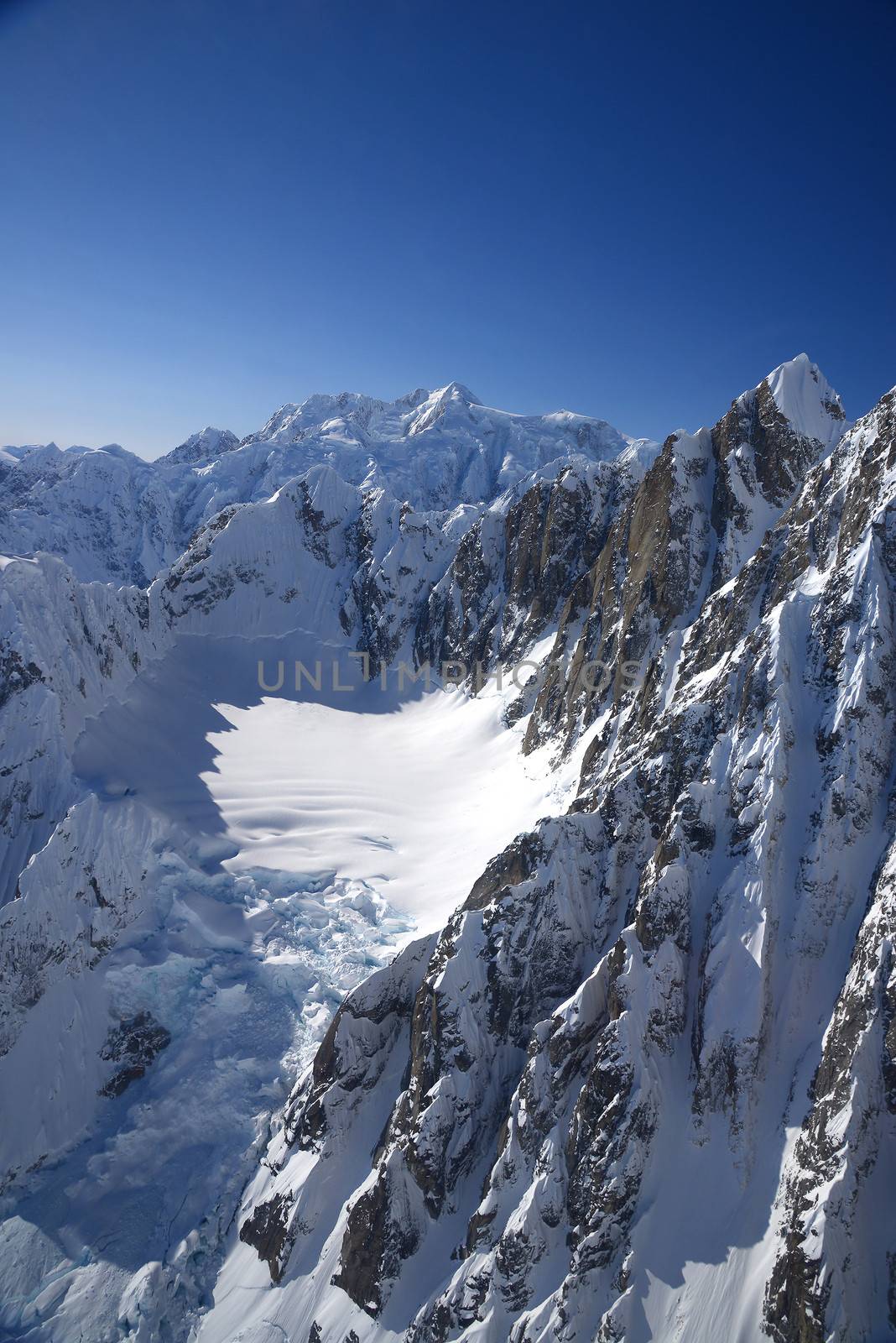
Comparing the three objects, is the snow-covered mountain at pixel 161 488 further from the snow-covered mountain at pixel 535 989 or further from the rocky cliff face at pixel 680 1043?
the rocky cliff face at pixel 680 1043

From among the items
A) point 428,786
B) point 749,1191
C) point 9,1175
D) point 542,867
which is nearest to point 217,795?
point 428,786

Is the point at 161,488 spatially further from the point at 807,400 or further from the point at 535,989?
the point at 535,989

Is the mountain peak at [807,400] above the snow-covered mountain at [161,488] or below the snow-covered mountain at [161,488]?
below

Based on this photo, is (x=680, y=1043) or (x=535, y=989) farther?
(x=535, y=989)

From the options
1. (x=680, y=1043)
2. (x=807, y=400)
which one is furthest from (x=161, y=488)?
(x=680, y=1043)

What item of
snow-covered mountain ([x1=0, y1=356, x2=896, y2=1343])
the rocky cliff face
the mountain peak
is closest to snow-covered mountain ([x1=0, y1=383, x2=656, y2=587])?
the mountain peak

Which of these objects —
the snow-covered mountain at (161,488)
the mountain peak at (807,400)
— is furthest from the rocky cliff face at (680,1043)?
the snow-covered mountain at (161,488)

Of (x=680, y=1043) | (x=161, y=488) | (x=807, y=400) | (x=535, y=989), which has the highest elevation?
(x=161, y=488)

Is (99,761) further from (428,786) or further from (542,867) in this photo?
(542,867)

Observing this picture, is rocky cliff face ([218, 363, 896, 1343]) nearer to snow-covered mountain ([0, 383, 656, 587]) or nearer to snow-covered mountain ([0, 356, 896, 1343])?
snow-covered mountain ([0, 356, 896, 1343])
